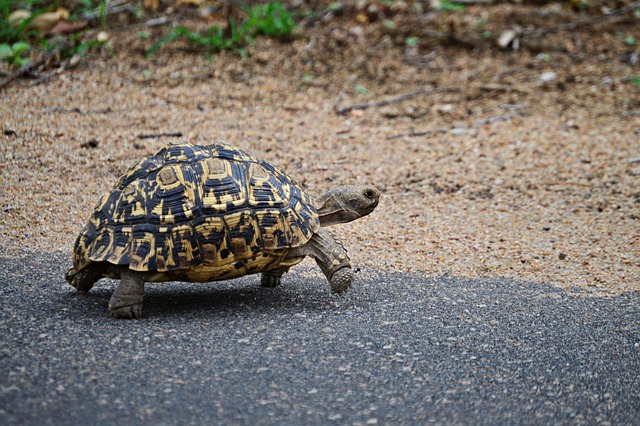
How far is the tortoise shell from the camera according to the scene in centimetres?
378

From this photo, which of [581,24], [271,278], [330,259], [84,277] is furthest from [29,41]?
[581,24]

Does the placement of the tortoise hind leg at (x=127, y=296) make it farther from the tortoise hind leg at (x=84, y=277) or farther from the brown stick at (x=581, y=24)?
the brown stick at (x=581, y=24)

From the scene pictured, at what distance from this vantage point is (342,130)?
7781 millimetres

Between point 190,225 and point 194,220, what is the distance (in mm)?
34

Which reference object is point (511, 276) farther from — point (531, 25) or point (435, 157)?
point (531, 25)

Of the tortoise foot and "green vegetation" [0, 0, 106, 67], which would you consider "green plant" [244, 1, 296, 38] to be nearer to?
"green vegetation" [0, 0, 106, 67]

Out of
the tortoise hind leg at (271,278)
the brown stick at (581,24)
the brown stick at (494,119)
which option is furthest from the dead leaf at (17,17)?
the brown stick at (581,24)

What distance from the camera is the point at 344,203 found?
451 cm

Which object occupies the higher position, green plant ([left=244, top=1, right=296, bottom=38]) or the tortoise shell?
the tortoise shell

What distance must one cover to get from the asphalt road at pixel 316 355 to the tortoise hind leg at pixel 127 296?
0.31ft

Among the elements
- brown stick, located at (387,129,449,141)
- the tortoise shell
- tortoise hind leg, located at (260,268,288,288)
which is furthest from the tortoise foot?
brown stick, located at (387,129,449,141)

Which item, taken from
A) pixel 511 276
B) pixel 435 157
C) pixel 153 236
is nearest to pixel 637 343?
pixel 511 276

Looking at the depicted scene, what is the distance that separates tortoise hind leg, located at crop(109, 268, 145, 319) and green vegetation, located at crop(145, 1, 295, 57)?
5425 mm

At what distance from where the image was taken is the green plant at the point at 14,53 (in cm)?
798
